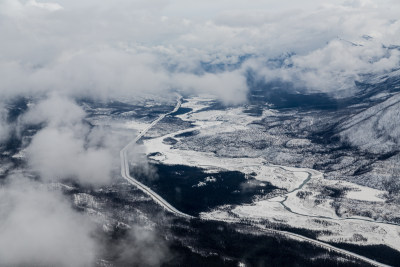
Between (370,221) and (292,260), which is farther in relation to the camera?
(370,221)

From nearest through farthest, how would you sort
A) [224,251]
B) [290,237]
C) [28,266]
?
1. [28,266]
2. [224,251]
3. [290,237]

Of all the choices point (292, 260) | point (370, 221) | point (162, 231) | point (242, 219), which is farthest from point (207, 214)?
point (370, 221)

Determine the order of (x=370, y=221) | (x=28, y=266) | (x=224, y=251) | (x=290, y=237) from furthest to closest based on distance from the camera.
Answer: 1. (x=370, y=221)
2. (x=290, y=237)
3. (x=224, y=251)
4. (x=28, y=266)

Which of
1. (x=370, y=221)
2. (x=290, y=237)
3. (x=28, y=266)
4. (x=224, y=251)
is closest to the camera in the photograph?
(x=28, y=266)

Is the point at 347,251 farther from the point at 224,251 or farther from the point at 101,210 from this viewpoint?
the point at 101,210

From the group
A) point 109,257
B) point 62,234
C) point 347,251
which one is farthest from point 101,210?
point 347,251

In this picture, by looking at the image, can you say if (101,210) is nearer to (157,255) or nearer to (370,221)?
(157,255)

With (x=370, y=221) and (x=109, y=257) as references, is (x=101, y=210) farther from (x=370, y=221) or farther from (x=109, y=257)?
(x=370, y=221)

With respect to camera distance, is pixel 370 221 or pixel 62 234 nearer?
pixel 62 234
